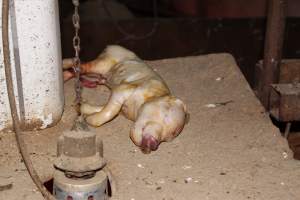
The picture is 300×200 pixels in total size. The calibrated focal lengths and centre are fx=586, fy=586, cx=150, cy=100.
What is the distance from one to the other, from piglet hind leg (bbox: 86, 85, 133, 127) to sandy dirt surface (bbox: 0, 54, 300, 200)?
4 cm

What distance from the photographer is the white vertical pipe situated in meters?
2.05

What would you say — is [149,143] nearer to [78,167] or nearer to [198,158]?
[198,158]

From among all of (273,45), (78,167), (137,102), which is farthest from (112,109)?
(273,45)

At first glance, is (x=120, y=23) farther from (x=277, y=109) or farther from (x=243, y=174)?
(x=243, y=174)

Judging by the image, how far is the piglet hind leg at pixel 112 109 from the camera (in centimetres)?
228

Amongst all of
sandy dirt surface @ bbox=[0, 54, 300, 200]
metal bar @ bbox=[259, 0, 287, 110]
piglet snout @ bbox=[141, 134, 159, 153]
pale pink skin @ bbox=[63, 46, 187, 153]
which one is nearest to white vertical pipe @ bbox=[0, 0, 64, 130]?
sandy dirt surface @ bbox=[0, 54, 300, 200]

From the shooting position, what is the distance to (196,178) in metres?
1.99

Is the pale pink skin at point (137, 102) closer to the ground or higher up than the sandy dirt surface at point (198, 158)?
higher up

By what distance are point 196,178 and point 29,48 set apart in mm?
749

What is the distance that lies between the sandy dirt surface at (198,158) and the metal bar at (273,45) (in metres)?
0.12

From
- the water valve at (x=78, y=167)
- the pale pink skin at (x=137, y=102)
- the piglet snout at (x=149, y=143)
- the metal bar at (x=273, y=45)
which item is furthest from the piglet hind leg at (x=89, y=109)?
the metal bar at (x=273, y=45)

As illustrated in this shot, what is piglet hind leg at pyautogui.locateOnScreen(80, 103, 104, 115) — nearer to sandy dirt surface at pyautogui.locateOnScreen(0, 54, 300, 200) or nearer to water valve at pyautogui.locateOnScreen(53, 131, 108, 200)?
sandy dirt surface at pyautogui.locateOnScreen(0, 54, 300, 200)

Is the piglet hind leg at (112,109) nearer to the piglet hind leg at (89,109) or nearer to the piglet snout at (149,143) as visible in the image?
the piglet hind leg at (89,109)

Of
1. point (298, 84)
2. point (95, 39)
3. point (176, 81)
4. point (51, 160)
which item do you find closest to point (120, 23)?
point (95, 39)
